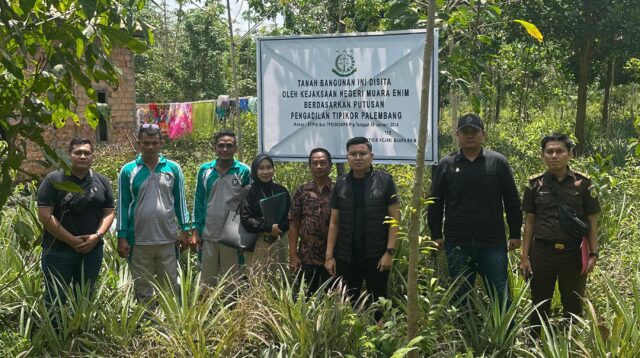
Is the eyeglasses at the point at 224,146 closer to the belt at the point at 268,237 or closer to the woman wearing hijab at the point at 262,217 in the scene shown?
the woman wearing hijab at the point at 262,217

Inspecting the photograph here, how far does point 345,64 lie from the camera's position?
4527 mm

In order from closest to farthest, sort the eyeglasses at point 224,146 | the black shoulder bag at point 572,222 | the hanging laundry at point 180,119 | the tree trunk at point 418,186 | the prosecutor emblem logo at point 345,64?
the tree trunk at point 418,186 → the black shoulder bag at point 572,222 → the eyeglasses at point 224,146 → the prosecutor emblem logo at point 345,64 → the hanging laundry at point 180,119

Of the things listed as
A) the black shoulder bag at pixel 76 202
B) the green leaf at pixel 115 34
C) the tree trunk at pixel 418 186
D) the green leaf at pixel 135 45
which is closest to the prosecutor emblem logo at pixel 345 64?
the tree trunk at pixel 418 186

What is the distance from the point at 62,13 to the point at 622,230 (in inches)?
198

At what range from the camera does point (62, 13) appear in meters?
2.29

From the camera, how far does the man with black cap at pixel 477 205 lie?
3600 millimetres

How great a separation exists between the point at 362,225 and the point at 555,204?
116 centimetres

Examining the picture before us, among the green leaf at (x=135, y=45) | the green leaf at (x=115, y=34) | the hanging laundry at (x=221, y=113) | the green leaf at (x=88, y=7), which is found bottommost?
the green leaf at (x=135, y=45)

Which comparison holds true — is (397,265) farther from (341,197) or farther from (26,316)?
(26,316)

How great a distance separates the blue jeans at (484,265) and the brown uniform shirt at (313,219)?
0.82 meters

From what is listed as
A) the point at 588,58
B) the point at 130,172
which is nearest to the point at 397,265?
the point at 130,172

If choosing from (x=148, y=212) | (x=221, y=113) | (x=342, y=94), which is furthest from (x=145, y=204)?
(x=221, y=113)

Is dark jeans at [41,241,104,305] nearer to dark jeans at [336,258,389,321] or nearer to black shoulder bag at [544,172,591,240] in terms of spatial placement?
dark jeans at [336,258,389,321]

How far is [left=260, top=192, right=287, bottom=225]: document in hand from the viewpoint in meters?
4.06
